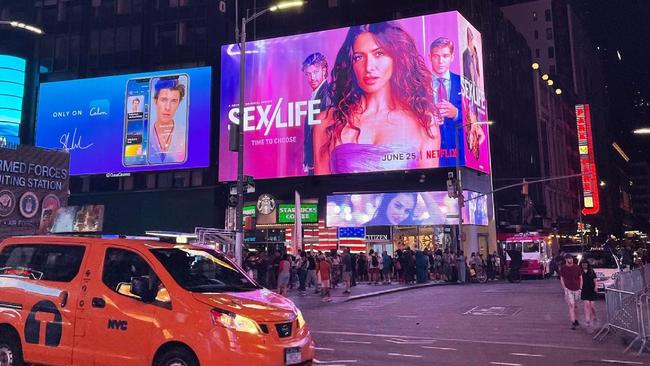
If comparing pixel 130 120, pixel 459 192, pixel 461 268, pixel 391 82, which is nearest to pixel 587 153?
pixel 391 82

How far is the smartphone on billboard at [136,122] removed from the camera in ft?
145

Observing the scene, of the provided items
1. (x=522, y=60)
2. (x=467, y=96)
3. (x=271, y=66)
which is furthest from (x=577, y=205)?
(x=271, y=66)

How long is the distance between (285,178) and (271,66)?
8891mm

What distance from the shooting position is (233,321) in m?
5.97

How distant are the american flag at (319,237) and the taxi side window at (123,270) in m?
33.7

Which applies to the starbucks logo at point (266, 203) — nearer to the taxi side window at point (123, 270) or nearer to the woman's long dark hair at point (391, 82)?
the woman's long dark hair at point (391, 82)

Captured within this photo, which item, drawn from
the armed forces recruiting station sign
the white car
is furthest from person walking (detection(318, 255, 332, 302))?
the armed forces recruiting station sign

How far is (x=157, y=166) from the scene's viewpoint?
43.8 metres

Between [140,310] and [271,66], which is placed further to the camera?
[271,66]

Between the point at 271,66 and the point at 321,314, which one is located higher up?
the point at 271,66

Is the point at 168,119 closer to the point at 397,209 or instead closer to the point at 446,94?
the point at 397,209

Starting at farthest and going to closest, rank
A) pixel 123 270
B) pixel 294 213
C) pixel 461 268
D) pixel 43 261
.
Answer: pixel 294 213 → pixel 461 268 → pixel 43 261 → pixel 123 270

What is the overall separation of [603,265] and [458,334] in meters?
11.7

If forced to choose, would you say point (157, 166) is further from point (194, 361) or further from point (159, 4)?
point (194, 361)
